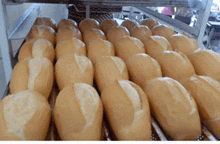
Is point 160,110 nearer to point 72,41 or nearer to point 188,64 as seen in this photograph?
point 188,64

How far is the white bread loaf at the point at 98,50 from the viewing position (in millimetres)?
947

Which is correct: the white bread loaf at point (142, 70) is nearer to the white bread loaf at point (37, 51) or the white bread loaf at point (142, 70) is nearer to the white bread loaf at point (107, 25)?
the white bread loaf at point (37, 51)

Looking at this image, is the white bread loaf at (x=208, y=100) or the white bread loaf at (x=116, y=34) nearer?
the white bread loaf at (x=208, y=100)

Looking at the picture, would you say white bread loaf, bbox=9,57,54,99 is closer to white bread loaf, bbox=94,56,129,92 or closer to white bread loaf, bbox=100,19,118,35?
white bread loaf, bbox=94,56,129,92

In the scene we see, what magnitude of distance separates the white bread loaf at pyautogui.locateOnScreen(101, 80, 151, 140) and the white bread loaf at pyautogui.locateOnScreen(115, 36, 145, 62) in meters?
0.35

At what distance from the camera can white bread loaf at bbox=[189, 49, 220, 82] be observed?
0.85 meters

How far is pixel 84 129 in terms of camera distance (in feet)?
1.76

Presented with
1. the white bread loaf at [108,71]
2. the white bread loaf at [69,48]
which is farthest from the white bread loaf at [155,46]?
the white bread loaf at [69,48]

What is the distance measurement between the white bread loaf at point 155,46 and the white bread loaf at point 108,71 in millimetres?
271

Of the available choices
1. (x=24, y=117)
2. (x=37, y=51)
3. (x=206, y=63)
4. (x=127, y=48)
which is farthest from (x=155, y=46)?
(x=24, y=117)

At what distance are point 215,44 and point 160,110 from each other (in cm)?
324

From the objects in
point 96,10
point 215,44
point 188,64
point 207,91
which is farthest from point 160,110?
point 215,44

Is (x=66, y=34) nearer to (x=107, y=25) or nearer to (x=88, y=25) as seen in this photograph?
(x=88, y=25)

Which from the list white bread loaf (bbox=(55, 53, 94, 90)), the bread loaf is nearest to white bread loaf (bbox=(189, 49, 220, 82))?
the bread loaf
